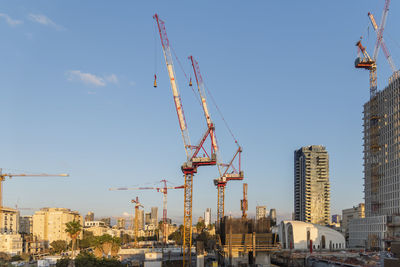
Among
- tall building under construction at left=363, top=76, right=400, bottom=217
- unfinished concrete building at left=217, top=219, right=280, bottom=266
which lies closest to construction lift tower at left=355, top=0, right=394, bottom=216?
tall building under construction at left=363, top=76, right=400, bottom=217

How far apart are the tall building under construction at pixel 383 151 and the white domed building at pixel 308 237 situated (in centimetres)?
1794

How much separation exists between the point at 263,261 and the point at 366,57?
107 metres

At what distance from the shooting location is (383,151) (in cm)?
17875

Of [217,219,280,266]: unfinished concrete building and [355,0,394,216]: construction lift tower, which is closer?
[217,219,280,266]: unfinished concrete building

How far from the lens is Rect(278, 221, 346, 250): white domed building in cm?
17638

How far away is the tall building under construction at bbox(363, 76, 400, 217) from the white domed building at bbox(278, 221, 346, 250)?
17.9 metres

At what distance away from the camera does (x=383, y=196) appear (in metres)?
176

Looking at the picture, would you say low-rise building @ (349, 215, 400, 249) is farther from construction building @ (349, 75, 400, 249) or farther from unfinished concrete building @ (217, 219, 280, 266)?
unfinished concrete building @ (217, 219, 280, 266)

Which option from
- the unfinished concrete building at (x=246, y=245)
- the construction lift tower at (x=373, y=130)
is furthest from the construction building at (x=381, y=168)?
the unfinished concrete building at (x=246, y=245)

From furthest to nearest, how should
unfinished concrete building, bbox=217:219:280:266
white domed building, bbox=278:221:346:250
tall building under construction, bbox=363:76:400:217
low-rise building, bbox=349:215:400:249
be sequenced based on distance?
white domed building, bbox=278:221:346:250
tall building under construction, bbox=363:76:400:217
low-rise building, bbox=349:215:400:249
unfinished concrete building, bbox=217:219:280:266

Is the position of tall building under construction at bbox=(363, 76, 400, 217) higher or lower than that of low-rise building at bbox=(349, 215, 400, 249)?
higher

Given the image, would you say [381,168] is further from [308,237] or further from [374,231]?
[308,237]

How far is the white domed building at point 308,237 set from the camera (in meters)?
176

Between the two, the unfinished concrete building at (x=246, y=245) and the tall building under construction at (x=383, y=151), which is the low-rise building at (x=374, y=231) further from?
the unfinished concrete building at (x=246, y=245)
